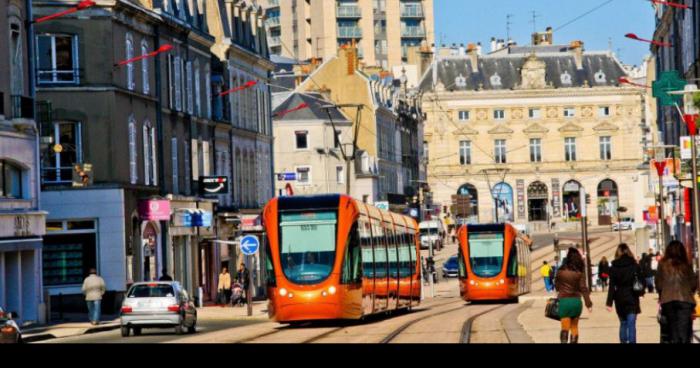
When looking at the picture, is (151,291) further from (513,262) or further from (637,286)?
(513,262)

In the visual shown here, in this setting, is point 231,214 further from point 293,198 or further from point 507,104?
point 507,104

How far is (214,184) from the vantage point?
63.7m

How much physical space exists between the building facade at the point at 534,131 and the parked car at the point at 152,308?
453ft

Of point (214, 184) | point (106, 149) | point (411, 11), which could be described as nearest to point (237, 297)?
point (214, 184)

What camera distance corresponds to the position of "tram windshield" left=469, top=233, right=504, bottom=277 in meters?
55.8

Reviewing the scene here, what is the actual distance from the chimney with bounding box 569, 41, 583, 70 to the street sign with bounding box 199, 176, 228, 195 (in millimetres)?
116686

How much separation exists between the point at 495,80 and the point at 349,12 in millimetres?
19743

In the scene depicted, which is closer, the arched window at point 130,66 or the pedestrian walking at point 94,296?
the pedestrian walking at point 94,296

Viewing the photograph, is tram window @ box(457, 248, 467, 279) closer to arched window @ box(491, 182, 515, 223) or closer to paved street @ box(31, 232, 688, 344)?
paved street @ box(31, 232, 688, 344)

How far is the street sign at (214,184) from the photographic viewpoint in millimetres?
63531

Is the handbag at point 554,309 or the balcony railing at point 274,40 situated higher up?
the balcony railing at point 274,40

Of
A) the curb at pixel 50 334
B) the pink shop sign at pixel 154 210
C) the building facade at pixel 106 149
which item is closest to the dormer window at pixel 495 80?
the building facade at pixel 106 149

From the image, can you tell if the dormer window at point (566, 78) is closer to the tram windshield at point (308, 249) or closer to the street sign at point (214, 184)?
the street sign at point (214, 184)

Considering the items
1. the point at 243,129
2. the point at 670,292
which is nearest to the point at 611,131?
the point at 243,129
